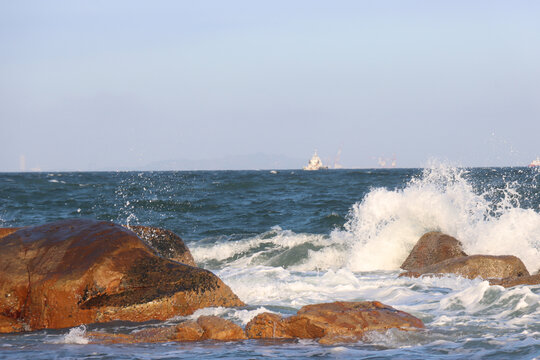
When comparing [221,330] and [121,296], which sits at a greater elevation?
[121,296]

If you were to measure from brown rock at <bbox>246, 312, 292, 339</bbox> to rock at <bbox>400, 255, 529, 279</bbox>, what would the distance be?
4.00 metres

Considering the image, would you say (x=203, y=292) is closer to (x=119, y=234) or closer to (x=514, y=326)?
(x=119, y=234)

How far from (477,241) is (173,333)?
7.38 m

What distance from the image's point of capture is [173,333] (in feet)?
17.6

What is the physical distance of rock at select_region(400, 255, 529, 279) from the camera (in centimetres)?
865

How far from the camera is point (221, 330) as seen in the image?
5371 mm

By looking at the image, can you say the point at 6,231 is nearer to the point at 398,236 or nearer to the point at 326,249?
the point at 326,249

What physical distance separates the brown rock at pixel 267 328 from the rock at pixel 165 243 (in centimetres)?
333

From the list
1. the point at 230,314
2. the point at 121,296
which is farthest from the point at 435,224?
the point at 121,296

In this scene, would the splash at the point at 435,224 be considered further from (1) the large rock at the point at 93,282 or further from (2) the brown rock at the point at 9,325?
(2) the brown rock at the point at 9,325

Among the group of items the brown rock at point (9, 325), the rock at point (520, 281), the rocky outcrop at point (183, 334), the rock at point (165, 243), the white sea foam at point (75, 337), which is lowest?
the brown rock at point (9, 325)

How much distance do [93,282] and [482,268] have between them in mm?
5329

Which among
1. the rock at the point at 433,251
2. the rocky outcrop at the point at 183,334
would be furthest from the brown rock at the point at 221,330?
the rock at the point at 433,251

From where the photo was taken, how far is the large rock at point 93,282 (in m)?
6.08
